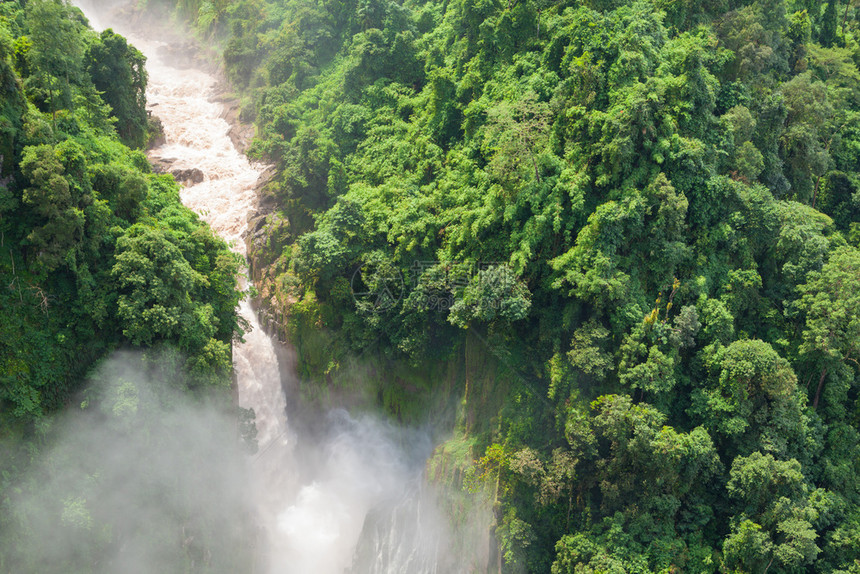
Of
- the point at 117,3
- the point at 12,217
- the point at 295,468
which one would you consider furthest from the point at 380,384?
the point at 117,3

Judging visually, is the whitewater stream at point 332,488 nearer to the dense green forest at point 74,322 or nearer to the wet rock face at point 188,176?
the wet rock face at point 188,176

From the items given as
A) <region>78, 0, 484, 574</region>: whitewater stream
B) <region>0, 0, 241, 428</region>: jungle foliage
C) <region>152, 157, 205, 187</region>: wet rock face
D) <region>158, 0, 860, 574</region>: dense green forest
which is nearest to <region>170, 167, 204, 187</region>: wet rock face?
<region>152, 157, 205, 187</region>: wet rock face

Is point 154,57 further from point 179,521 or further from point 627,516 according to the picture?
point 627,516

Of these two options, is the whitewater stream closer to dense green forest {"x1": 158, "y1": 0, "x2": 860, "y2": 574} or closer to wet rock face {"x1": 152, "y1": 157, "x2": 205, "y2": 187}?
dense green forest {"x1": 158, "y1": 0, "x2": 860, "y2": 574}

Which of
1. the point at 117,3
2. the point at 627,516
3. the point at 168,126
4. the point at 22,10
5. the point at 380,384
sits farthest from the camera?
the point at 117,3

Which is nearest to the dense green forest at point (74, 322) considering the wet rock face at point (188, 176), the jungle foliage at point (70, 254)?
the jungle foliage at point (70, 254)

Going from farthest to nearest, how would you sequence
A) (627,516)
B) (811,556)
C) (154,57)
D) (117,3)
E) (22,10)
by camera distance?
(117,3) → (154,57) → (22,10) → (627,516) → (811,556)
